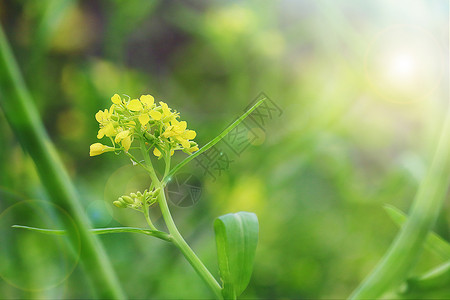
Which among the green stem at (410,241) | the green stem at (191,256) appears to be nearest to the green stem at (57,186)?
the green stem at (191,256)

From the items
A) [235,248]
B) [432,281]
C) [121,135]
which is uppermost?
[121,135]

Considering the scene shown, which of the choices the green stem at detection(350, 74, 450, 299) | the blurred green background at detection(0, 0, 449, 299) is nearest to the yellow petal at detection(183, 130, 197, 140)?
the green stem at detection(350, 74, 450, 299)

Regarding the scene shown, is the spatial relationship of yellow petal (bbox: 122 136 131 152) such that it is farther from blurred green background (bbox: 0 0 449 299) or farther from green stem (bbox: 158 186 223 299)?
blurred green background (bbox: 0 0 449 299)

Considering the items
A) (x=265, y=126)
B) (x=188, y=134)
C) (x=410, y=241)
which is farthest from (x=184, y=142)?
(x=265, y=126)

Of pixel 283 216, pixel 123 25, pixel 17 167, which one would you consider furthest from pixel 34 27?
pixel 283 216

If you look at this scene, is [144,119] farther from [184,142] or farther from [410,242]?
[410,242]

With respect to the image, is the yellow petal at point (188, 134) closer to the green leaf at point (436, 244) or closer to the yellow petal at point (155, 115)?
the yellow petal at point (155, 115)

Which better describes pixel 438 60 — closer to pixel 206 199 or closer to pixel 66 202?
pixel 206 199
